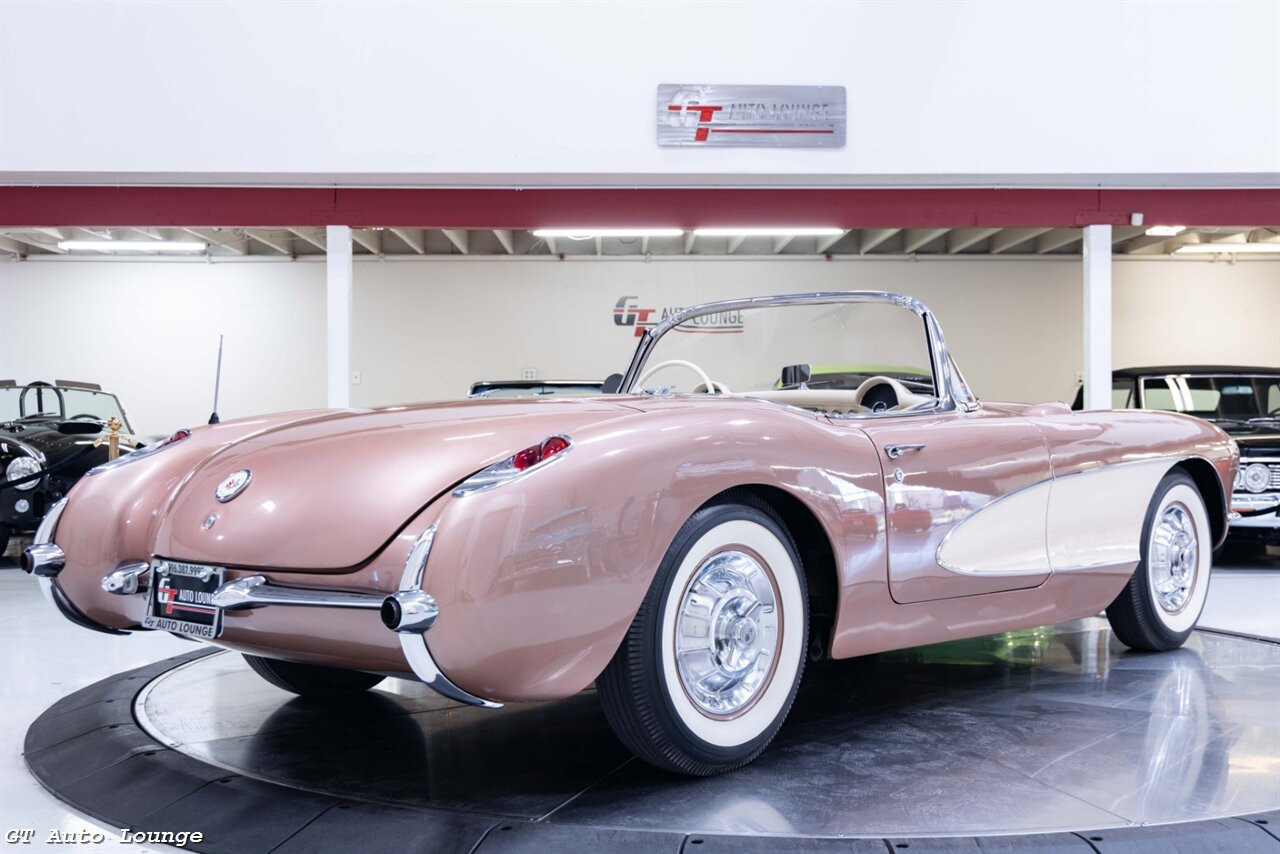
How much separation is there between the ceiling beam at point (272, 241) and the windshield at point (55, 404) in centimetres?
578

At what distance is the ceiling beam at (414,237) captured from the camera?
51.3ft

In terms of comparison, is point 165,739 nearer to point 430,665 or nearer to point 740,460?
point 430,665

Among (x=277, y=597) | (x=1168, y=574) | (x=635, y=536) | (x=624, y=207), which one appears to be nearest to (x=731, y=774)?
(x=635, y=536)

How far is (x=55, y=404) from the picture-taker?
9.69 meters

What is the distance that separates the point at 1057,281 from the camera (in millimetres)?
17219

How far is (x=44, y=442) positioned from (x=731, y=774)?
24.8ft

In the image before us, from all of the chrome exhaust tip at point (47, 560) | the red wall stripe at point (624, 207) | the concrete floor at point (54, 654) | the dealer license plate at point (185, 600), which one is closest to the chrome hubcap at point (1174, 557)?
the concrete floor at point (54, 654)

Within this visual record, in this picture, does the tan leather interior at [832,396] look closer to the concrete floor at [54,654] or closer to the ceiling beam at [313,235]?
the concrete floor at [54,654]

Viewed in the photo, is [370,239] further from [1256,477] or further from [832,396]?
[832,396]

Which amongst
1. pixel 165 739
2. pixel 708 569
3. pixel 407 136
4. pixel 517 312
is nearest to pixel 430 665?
pixel 708 569

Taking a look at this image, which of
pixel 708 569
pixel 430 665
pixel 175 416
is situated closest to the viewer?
pixel 430 665

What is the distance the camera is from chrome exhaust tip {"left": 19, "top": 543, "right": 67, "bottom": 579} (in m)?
2.97

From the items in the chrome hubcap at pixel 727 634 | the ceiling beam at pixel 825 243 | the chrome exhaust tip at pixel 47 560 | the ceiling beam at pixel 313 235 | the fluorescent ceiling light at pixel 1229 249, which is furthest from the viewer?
the ceiling beam at pixel 825 243

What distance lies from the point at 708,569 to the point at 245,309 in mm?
15519
